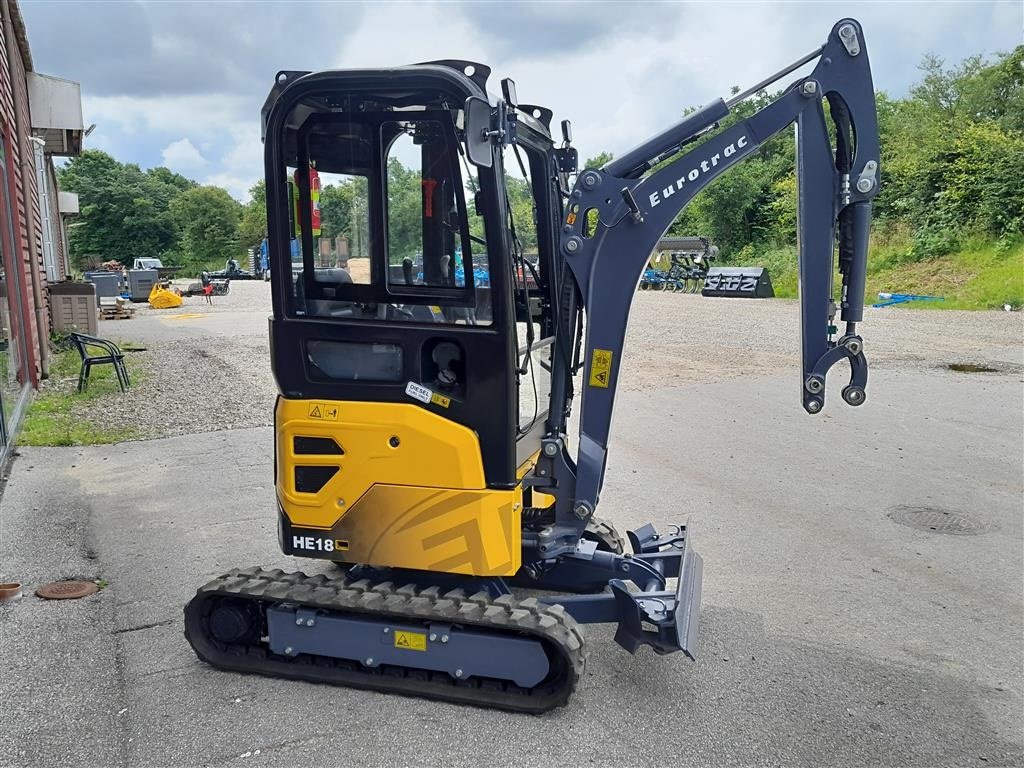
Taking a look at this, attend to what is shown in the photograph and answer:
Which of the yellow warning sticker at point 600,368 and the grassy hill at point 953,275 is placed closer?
the yellow warning sticker at point 600,368

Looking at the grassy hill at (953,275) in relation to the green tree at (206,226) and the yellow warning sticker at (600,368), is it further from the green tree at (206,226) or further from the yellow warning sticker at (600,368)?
the green tree at (206,226)

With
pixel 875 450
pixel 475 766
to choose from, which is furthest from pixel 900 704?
pixel 875 450

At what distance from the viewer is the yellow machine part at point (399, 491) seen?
3.62 metres

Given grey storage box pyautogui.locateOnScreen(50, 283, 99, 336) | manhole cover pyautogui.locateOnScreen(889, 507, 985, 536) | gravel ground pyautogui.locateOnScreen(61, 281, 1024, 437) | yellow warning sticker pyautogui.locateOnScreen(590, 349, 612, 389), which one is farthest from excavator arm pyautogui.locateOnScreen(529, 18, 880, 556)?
grey storage box pyautogui.locateOnScreen(50, 283, 99, 336)

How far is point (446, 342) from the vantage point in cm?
361

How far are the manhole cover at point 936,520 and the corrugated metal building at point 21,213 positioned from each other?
7.57 m

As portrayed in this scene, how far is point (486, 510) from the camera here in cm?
363

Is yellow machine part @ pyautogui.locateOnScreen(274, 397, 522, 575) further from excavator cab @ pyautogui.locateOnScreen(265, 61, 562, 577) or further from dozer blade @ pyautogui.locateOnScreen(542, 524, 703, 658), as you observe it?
dozer blade @ pyautogui.locateOnScreen(542, 524, 703, 658)

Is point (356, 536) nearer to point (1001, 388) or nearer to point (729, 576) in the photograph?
point (729, 576)

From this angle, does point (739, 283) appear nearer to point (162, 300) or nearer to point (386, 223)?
point (162, 300)

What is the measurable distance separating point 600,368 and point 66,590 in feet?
11.2

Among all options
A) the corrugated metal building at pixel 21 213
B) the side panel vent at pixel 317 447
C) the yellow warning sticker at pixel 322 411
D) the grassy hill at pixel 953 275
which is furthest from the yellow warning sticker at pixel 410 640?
the grassy hill at pixel 953 275

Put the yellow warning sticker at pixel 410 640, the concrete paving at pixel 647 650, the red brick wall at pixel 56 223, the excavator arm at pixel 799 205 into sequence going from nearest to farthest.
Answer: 1. the concrete paving at pixel 647 650
2. the yellow warning sticker at pixel 410 640
3. the excavator arm at pixel 799 205
4. the red brick wall at pixel 56 223

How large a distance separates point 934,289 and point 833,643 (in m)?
25.5
